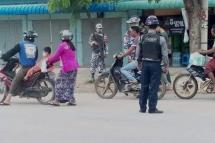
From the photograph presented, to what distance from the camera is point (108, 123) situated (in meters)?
10.9

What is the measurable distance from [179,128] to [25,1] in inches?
687

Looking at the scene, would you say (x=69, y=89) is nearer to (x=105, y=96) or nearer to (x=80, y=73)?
(x=105, y=96)

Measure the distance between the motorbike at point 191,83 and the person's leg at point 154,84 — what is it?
2.69 metres

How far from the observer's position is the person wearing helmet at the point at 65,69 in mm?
13422

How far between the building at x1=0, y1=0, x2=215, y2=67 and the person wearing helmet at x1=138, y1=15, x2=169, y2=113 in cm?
1153

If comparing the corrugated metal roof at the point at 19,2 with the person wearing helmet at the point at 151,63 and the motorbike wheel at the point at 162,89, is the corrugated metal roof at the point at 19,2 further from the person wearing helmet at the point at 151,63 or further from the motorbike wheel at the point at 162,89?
the person wearing helmet at the point at 151,63

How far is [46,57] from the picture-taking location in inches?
551

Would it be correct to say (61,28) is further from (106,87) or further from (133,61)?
(133,61)

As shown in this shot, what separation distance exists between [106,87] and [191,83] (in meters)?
2.02

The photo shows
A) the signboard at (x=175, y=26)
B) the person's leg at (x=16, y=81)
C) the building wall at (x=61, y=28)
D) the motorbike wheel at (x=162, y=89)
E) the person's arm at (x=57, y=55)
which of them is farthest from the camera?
the building wall at (x=61, y=28)

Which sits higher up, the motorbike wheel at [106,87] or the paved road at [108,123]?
the motorbike wheel at [106,87]

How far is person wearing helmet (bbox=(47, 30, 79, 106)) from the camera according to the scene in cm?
1342

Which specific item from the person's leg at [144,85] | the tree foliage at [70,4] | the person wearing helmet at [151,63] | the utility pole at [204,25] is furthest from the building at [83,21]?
the person's leg at [144,85]

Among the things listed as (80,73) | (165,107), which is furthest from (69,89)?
(80,73)
